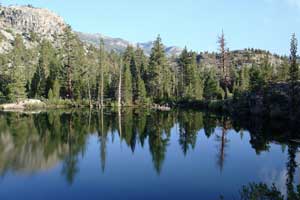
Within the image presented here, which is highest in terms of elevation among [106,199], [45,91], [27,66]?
[27,66]

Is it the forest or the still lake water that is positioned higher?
the forest

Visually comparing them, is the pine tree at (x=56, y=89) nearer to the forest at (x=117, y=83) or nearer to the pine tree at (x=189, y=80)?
the forest at (x=117, y=83)

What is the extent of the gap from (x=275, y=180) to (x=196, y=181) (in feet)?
15.9

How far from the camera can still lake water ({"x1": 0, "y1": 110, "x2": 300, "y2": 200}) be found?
65.1 feet

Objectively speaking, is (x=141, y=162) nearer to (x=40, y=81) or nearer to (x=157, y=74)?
(x=40, y=81)

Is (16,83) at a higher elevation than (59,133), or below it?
higher

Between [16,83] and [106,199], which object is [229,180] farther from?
[16,83]

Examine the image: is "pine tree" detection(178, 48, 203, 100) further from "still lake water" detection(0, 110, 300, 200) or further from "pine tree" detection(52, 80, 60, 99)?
"still lake water" detection(0, 110, 300, 200)


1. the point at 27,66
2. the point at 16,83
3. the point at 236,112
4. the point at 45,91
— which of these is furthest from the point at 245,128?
the point at 27,66

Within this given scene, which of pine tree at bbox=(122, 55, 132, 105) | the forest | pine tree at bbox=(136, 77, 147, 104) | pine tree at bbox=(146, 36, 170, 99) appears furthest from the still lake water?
pine tree at bbox=(146, 36, 170, 99)

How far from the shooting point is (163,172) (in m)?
24.0

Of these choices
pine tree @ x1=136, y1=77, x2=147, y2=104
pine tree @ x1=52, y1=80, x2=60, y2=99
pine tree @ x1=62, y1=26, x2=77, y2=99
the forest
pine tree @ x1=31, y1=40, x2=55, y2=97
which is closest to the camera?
the forest

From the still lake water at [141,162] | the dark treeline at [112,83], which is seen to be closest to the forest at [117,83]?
the dark treeline at [112,83]

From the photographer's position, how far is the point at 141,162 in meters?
27.1
